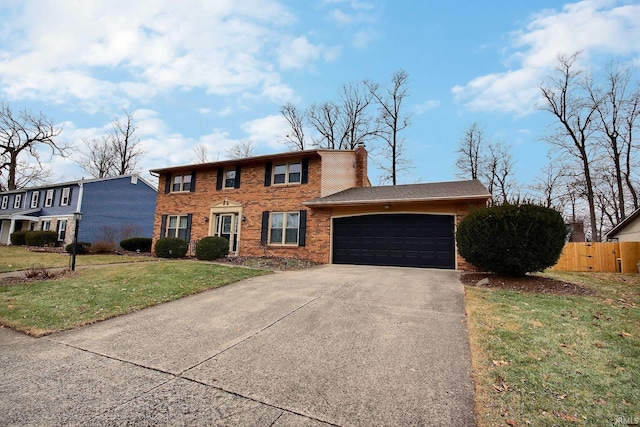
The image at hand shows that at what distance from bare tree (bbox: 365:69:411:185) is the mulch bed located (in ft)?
58.1

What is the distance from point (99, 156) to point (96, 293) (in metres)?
35.5

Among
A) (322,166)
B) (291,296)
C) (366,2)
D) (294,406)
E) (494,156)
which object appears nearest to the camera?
(294,406)

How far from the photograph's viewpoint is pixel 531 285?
7.91 metres

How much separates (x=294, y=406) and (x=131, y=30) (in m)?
11.1

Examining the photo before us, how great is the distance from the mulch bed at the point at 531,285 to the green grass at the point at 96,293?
6.78 metres

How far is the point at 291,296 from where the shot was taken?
6738 mm

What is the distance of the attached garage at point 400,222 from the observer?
11.9 meters

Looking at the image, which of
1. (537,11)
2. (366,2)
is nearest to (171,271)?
(366,2)

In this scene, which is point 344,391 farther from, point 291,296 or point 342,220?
point 342,220

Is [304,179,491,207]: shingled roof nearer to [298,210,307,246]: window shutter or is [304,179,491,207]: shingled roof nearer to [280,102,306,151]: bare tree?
[298,210,307,246]: window shutter

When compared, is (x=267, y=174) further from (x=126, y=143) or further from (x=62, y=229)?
(x=126, y=143)

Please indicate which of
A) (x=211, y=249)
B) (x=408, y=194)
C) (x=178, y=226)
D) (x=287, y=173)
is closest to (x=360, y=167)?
(x=287, y=173)

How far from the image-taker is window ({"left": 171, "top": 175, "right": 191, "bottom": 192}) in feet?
58.4

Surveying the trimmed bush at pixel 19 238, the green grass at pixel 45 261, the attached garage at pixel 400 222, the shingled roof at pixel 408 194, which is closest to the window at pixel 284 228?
the attached garage at pixel 400 222
